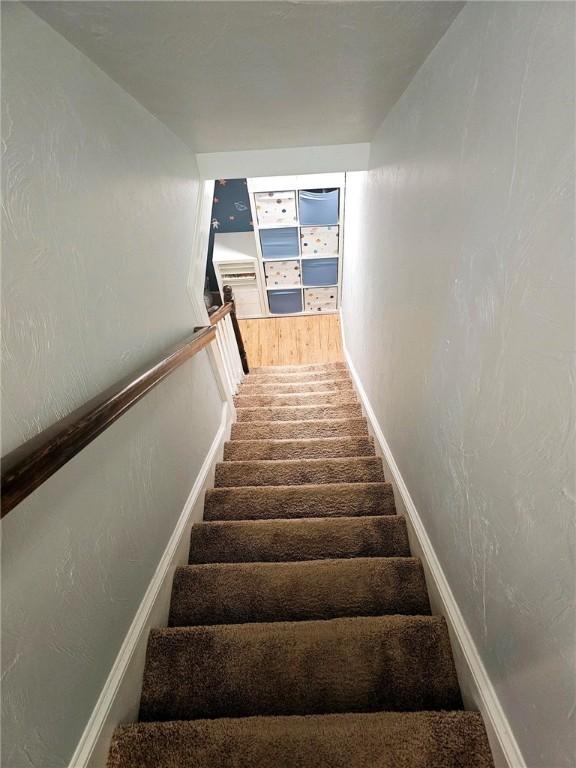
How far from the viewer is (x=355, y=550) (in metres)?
1.38

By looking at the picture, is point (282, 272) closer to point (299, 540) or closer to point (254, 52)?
point (254, 52)

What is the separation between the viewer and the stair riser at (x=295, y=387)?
312 cm

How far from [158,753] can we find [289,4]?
177 cm

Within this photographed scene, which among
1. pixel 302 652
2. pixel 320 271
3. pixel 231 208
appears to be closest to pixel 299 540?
pixel 302 652

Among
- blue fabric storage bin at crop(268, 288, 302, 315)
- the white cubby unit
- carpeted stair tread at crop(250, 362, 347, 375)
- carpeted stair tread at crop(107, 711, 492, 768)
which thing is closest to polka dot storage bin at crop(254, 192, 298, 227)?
the white cubby unit

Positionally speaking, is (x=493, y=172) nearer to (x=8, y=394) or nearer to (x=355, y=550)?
(x=8, y=394)

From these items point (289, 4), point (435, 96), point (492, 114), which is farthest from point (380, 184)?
point (492, 114)

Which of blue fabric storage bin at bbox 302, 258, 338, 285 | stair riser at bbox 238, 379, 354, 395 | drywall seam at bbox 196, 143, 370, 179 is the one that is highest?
drywall seam at bbox 196, 143, 370, 179

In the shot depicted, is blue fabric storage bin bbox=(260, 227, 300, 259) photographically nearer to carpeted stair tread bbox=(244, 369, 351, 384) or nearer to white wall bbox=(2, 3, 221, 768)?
carpeted stair tread bbox=(244, 369, 351, 384)

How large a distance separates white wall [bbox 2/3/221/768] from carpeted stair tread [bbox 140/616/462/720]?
222 mm

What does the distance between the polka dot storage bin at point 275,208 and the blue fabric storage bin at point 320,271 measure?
21.8 inches

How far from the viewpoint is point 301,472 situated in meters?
1.85

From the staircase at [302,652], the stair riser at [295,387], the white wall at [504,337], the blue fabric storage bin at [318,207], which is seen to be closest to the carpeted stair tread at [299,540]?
the staircase at [302,652]

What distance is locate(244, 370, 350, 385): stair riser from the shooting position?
3.42 m
